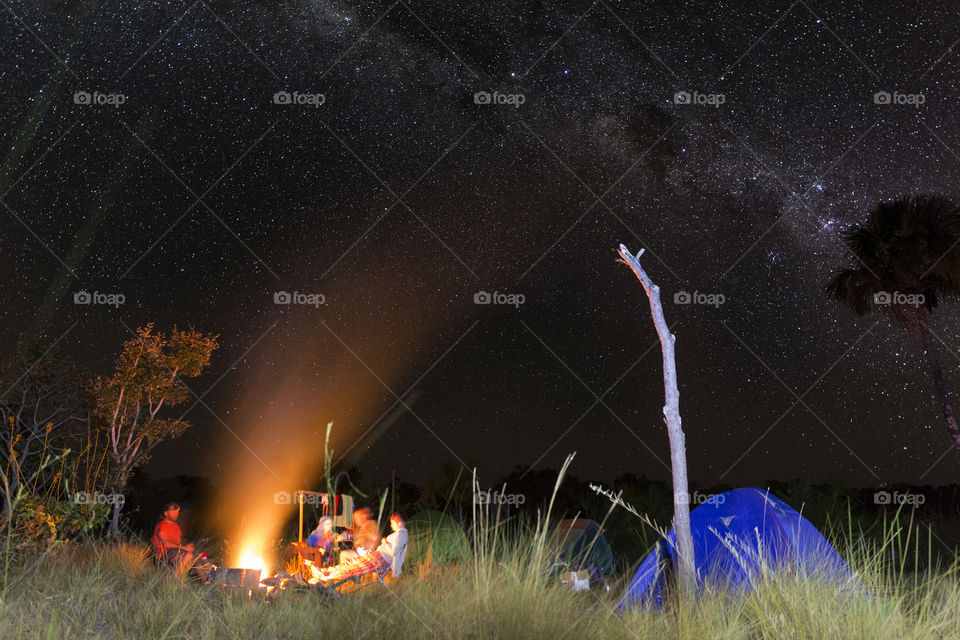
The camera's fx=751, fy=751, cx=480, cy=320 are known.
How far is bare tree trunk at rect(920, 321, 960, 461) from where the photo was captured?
56.3ft

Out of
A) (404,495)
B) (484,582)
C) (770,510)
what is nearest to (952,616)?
(484,582)

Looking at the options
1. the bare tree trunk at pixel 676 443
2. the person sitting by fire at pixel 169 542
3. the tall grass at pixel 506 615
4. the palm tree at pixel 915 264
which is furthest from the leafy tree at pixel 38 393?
the palm tree at pixel 915 264

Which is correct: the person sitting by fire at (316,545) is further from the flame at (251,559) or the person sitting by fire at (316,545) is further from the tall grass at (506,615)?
the tall grass at (506,615)

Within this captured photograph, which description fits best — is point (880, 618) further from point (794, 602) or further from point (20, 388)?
point (20, 388)

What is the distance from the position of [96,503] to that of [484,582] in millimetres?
5454

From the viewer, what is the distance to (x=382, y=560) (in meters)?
7.61

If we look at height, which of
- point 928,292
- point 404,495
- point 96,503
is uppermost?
point 928,292

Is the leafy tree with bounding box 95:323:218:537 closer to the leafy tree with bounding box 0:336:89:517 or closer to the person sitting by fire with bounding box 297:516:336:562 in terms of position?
the leafy tree with bounding box 0:336:89:517

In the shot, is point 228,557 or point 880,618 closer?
point 880,618

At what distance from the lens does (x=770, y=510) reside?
7.29m

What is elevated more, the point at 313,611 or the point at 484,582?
the point at 484,582

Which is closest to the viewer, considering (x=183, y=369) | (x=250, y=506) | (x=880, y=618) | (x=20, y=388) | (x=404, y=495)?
(x=880, y=618)

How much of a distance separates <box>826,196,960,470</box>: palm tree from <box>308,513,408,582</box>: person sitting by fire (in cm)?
1476

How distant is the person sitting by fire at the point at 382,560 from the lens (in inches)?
287
